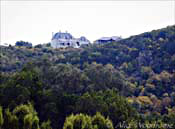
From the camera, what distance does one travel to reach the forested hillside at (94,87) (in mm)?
25405

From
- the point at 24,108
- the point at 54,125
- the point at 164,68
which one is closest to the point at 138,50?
the point at 164,68

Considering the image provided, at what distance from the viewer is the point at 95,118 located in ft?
80.8

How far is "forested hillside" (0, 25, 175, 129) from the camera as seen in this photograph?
2540 cm

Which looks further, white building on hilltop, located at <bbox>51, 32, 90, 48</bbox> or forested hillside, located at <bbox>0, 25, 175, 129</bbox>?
white building on hilltop, located at <bbox>51, 32, 90, 48</bbox>

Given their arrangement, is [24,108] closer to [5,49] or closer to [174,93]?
[174,93]

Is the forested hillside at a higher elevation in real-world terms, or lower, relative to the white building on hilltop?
lower

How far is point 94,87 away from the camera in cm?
3425

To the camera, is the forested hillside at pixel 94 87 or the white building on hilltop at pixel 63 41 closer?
the forested hillside at pixel 94 87

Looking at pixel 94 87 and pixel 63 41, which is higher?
pixel 63 41

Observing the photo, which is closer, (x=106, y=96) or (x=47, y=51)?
(x=106, y=96)

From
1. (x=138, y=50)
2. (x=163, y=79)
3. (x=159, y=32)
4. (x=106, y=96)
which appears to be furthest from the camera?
(x=159, y=32)

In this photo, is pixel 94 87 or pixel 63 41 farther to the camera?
pixel 63 41

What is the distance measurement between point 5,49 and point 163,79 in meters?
30.7

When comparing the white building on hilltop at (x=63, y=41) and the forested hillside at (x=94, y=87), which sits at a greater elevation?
the white building on hilltop at (x=63, y=41)
